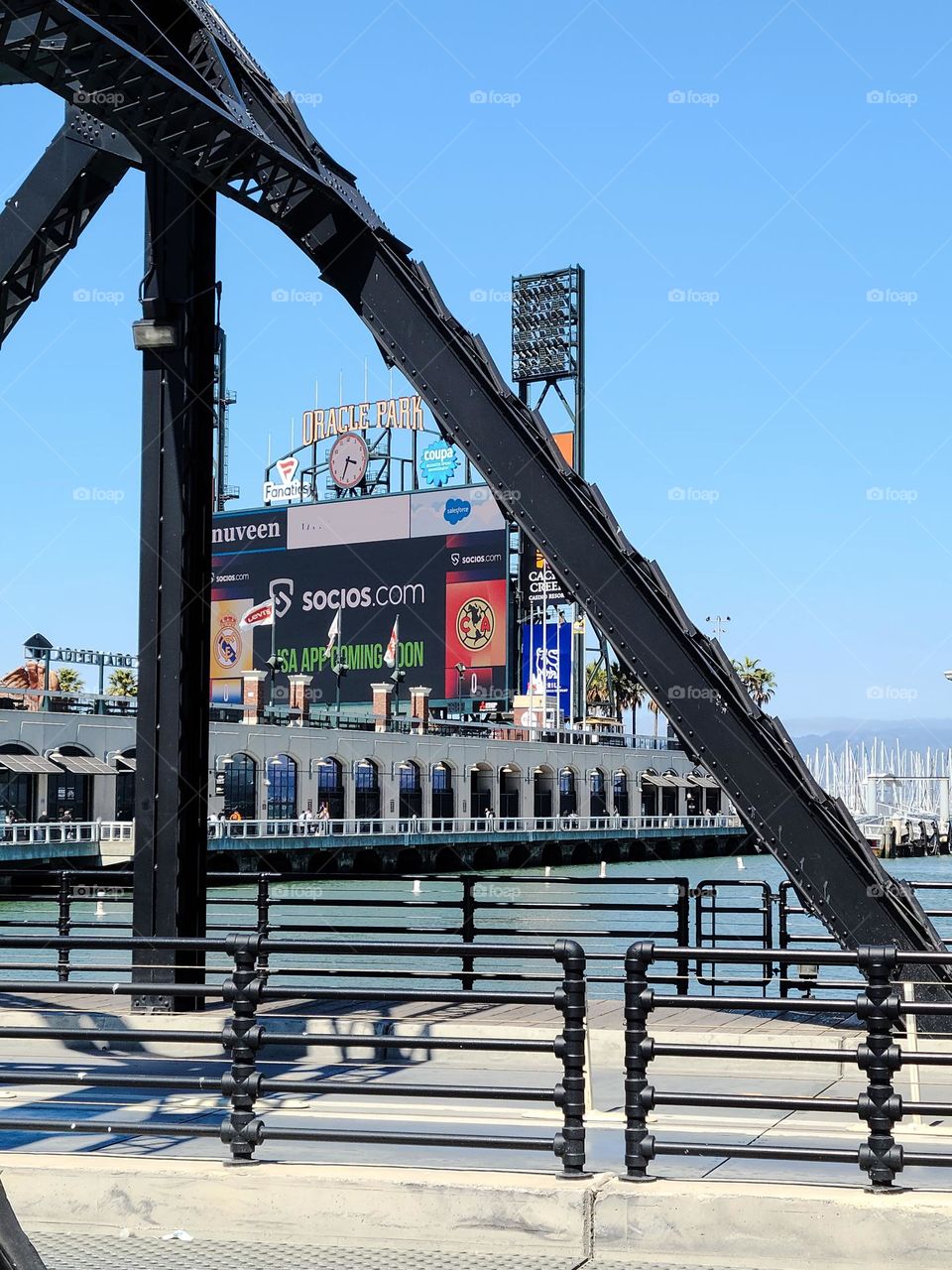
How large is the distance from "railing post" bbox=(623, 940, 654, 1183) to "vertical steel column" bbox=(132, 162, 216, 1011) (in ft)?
21.9

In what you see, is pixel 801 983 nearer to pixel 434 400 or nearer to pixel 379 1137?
pixel 379 1137

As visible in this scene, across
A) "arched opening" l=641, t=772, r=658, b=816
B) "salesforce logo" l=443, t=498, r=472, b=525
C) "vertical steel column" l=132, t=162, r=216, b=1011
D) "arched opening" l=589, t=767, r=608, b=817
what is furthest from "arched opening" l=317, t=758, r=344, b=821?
"vertical steel column" l=132, t=162, r=216, b=1011

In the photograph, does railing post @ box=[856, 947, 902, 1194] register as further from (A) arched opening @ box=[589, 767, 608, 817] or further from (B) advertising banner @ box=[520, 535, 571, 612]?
(A) arched opening @ box=[589, 767, 608, 817]

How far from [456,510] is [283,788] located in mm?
30813

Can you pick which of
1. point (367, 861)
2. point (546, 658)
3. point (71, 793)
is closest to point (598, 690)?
point (546, 658)

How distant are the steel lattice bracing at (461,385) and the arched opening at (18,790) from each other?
5309 centimetres

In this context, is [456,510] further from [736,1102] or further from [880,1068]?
[880,1068]

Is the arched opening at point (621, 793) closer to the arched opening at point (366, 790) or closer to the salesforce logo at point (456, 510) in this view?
the salesforce logo at point (456, 510)

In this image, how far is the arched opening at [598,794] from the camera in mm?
110312

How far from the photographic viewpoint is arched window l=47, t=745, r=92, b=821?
66.2m

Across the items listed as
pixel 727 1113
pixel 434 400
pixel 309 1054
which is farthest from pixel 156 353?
pixel 727 1113

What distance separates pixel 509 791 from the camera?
101 metres

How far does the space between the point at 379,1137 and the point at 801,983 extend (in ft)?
11.5

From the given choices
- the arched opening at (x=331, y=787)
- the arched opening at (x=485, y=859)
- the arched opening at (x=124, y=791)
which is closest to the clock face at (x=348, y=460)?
the arched opening at (x=331, y=787)
